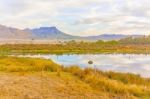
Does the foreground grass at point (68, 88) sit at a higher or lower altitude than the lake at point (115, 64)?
higher

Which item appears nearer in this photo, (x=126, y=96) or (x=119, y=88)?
(x=126, y=96)

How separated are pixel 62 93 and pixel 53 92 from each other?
42 cm

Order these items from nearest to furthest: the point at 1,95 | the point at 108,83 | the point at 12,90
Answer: the point at 1,95
the point at 12,90
the point at 108,83

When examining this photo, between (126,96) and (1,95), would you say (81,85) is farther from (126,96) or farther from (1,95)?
(1,95)

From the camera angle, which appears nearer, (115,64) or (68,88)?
(68,88)

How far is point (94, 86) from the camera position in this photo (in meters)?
18.5

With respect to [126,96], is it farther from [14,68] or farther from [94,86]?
[14,68]

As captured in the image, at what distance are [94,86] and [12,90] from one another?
4.56 m

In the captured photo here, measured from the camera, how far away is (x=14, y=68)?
1002 inches

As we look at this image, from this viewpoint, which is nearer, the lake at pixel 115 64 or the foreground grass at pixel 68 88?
the foreground grass at pixel 68 88

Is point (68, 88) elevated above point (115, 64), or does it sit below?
above

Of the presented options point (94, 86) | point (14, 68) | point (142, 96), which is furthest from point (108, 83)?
point (14, 68)

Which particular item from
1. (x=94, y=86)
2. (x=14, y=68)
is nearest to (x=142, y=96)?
(x=94, y=86)

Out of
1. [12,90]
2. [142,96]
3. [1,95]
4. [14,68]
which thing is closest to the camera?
[1,95]
